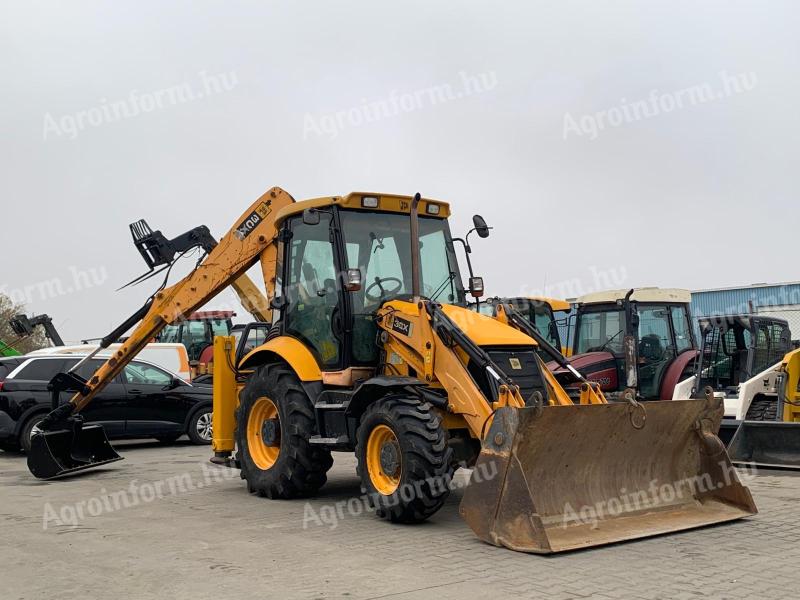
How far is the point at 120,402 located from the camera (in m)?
14.2

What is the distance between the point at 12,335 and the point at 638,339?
25956mm

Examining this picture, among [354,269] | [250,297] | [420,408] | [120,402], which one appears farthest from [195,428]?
[420,408]

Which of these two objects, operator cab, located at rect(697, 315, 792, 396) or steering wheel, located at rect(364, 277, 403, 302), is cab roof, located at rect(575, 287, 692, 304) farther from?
steering wheel, located at rect(364, 277, 403, 302)

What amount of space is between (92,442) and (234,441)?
279 cm

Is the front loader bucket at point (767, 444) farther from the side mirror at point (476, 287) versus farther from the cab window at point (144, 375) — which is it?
the cab window at point (144, 375)

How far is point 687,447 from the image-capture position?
25.0ft

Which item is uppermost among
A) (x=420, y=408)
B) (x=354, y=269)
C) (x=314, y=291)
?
(x=354, y=269)

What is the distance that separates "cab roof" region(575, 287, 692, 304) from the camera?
16.0 metres

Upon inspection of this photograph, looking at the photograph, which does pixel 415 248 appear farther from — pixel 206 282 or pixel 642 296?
pixel 642 296

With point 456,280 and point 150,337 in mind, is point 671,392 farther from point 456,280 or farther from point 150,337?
point 150,337

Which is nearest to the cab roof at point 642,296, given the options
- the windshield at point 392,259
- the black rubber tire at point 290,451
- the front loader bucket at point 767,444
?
the front loader bucket at point 767,444

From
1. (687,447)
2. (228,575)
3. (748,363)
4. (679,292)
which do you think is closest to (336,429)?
(228,575)

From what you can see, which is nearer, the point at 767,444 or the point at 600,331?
the point at 767,444

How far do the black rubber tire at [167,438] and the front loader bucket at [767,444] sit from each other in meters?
9.15
